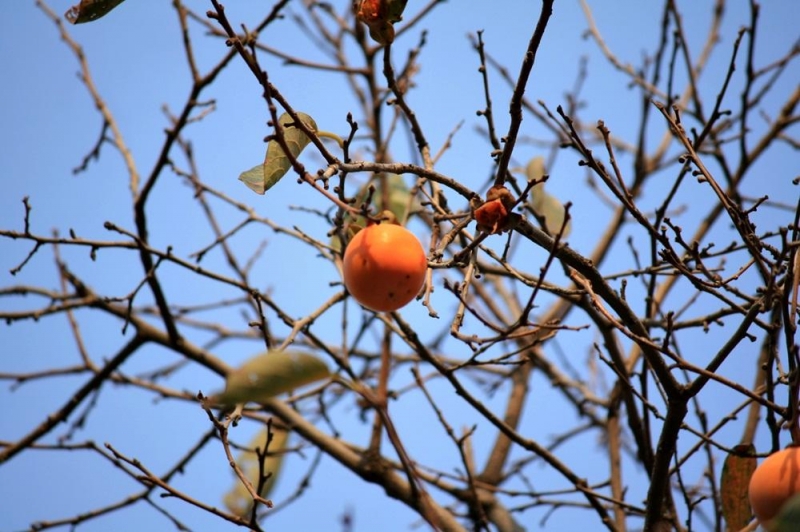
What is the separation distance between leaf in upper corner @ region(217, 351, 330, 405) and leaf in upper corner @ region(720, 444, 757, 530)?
84 centimetres

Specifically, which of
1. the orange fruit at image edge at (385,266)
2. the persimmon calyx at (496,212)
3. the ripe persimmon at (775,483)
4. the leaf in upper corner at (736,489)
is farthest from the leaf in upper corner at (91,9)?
the leaf in upper corner at (736,489)

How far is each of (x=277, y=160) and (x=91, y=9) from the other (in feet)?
1.10

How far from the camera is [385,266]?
3.51 feet

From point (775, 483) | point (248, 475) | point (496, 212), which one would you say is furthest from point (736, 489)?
point (248, 475)

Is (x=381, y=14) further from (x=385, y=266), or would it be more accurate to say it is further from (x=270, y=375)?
(x=270, y=375)

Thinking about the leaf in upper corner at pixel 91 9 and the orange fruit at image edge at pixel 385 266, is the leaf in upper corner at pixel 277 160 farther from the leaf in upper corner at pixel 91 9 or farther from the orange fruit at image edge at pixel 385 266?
the leaf in upper corner at pixel 91 9

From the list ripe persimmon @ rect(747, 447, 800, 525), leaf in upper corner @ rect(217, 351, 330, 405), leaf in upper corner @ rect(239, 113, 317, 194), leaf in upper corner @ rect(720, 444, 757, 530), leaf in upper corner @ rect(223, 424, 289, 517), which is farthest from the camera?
leaf in upper corner @ rect(223, 424, 289, 517)

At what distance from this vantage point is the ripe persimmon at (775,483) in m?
0.98

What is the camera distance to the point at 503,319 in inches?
112

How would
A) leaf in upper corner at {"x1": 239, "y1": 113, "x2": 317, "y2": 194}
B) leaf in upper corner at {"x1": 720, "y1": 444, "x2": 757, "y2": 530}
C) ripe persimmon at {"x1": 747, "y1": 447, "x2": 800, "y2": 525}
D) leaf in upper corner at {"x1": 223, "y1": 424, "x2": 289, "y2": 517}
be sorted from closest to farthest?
ripe persimmon at {"x1": 747, "y1": 447, "x2": 800, "y2": 525} < leaf in upper corner at {"x1": 239, "y1": 113, "x2": 317, "y2": 194} < leaf in upper corner at {"x1": 720, "y1": 444, "x2": 757, "y2": 530} < leaf in upper corner at {"x1": 223, "y1": 424, "x2": 289, "y2": 517}

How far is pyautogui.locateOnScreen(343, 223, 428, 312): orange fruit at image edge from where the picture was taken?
107 centimetres

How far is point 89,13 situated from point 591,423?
2.37 meters

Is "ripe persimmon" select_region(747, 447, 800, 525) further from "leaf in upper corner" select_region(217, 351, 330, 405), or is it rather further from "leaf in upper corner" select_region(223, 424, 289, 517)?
"leaf in upper corner" select_region(223, 424, 289, 517)

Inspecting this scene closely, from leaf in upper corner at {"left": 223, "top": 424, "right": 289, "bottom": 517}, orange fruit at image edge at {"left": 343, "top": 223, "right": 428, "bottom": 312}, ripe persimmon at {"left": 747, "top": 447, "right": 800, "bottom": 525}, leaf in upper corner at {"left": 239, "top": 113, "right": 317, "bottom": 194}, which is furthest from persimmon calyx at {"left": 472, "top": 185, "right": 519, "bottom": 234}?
leaf in upper corner at {"left": 223, "top": 424, "right": 289, "bottom": 517}
